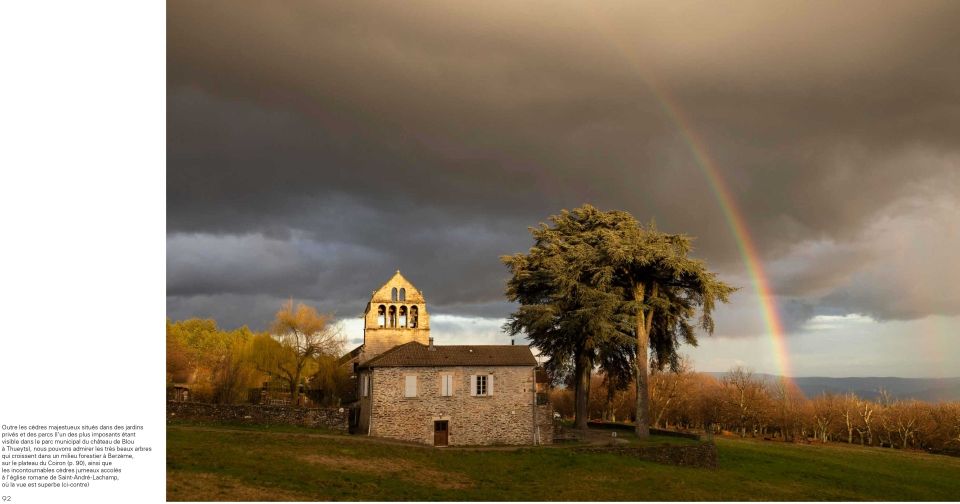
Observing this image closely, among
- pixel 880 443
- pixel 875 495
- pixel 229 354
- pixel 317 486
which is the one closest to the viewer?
pixel 317 486

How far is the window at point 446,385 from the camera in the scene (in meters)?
38.4

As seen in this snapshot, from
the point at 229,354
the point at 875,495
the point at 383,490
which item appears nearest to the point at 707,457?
the point at 875,495

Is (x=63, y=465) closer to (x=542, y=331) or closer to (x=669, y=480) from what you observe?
(x=669, y=480)

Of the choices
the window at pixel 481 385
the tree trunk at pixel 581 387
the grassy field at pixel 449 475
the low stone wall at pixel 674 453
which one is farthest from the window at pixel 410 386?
the tree trunk at pixel 581 387

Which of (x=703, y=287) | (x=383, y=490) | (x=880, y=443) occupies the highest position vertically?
(x=703, y=287)

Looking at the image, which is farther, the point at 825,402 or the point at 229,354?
the point at 825,402

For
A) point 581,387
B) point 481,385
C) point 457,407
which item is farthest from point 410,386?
point 581,387

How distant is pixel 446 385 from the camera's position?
126 ft

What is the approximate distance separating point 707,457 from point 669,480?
991 centimetres

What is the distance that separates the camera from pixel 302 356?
→ 51.3 meters

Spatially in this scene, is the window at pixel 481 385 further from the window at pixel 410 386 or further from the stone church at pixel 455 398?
the window at pixel 410 386

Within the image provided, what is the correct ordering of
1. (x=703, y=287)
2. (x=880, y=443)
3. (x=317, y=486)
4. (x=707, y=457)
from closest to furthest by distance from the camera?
(x=317, y=486), (x=707, y=457), (x=703, y=287), (x=880, y=443)

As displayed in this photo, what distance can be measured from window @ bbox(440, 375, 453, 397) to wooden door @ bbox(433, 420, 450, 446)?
1462 millimetres

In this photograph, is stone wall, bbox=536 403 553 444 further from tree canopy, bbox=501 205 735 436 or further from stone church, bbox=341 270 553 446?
tree canopy, bbox=501 205 735 436
